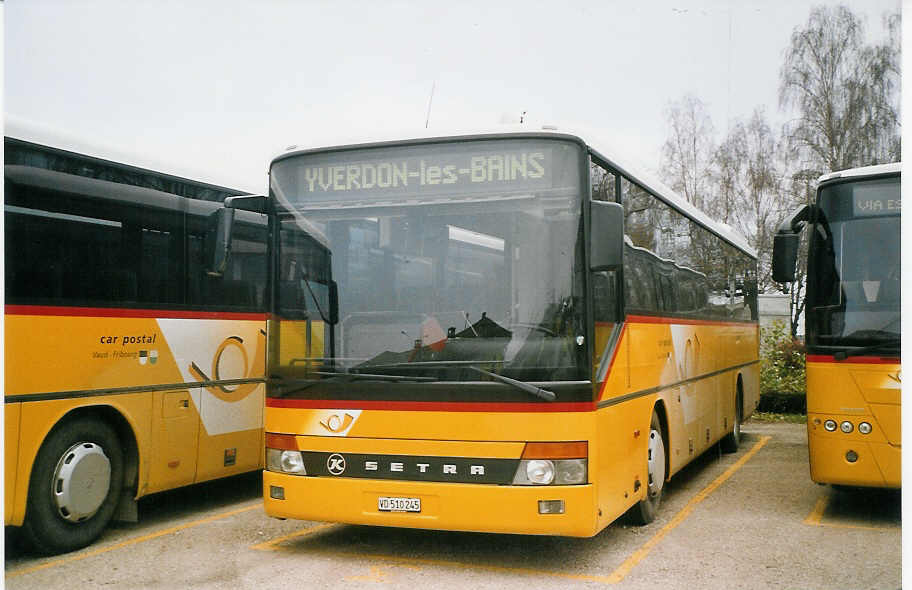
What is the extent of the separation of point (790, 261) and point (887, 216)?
2.80 ft

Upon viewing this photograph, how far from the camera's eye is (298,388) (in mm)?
6848

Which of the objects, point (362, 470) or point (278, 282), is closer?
point (362, 470)

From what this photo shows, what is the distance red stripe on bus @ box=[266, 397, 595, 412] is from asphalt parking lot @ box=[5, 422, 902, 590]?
3.75 feet

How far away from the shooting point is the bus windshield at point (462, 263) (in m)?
6.37

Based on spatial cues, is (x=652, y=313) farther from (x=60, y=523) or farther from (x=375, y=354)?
(x=60, y=523)

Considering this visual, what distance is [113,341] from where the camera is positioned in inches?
306

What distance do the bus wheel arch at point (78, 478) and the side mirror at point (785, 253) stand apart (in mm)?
5775

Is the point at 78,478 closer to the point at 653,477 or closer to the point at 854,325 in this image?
the point at 653,477

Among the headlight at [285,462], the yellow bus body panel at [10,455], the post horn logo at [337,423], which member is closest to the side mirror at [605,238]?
the post horn logo at [337,423]

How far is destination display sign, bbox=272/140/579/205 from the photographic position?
649cm

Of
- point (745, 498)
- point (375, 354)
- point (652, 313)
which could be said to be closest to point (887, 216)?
point (652, 313)

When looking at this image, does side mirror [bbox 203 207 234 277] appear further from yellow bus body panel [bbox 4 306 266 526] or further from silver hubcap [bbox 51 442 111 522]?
silver hubcap [bbox 51 442 111 522]

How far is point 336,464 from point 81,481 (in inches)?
90.4

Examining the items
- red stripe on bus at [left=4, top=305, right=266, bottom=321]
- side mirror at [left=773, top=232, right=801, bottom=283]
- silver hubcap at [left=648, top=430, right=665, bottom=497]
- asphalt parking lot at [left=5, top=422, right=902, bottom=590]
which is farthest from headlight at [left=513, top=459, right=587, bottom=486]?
red stripe on bus at [left=4, top=305, right=266, bottom=321]
